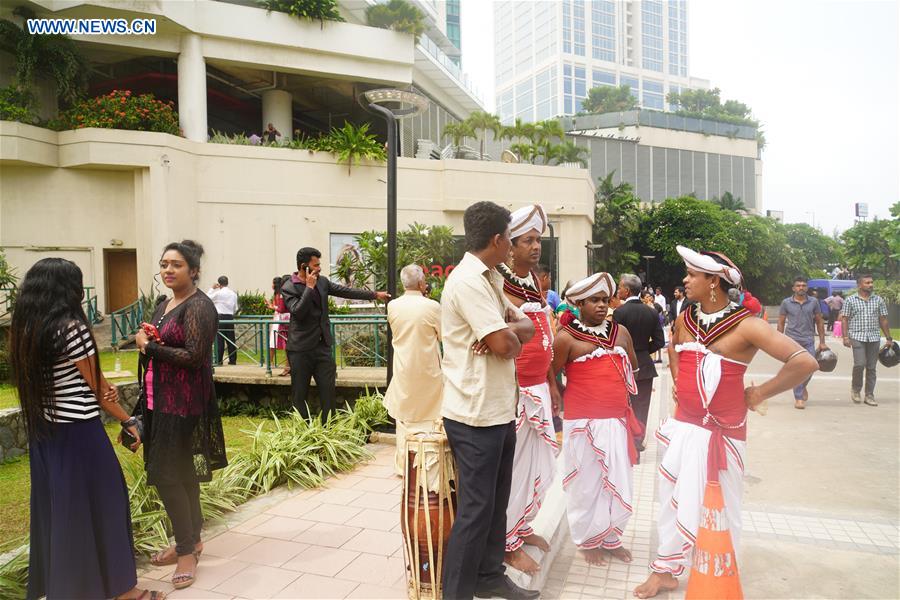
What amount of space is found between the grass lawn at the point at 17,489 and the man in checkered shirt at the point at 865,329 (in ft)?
27.8

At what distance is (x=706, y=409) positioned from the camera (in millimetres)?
3240

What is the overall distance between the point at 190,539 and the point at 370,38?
18.1m

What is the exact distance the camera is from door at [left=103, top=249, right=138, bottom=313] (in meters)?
17.1

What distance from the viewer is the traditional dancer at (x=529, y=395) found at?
11.7ft

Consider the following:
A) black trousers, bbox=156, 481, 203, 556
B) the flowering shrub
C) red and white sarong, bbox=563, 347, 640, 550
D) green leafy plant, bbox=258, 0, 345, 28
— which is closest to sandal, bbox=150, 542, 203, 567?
black trousers, bbox=156, 481, 203, 556

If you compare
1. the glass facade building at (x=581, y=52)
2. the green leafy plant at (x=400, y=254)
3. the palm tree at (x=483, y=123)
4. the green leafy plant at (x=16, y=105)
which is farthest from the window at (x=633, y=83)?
the green leafy plant at (x=16, y=105)

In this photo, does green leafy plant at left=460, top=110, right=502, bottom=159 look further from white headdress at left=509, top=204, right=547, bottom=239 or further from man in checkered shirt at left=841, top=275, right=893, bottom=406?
white headdress at left=509, top=204, right=547, bottom=239

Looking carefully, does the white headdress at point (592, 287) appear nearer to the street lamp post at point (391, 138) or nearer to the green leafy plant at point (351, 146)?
the street lamp post at point (391, 138)

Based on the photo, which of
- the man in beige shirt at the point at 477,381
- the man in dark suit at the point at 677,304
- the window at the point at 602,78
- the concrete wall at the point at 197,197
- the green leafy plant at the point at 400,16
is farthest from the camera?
the window at the point at 602,78

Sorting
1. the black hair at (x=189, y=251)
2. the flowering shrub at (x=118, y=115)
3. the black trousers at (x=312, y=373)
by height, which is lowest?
the black trousers at (x=312, y=373)

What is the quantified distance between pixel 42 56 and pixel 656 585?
1907 centimetres

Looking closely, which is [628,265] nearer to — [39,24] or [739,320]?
[39,24]

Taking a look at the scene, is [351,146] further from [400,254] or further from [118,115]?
[118,115]

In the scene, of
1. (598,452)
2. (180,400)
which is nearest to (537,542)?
(598,452)
